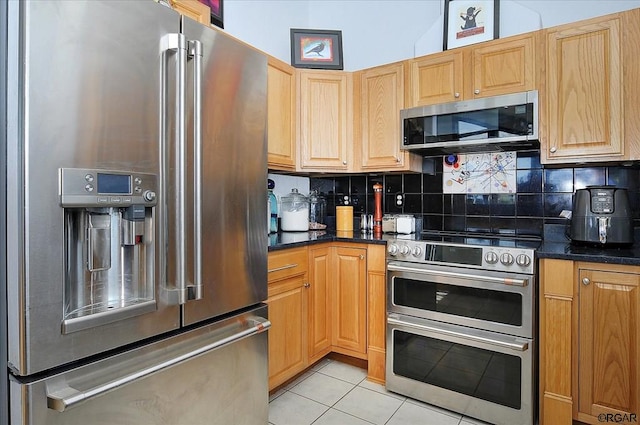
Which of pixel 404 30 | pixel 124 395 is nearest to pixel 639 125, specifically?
pixel 404 30

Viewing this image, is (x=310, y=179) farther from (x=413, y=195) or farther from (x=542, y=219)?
(x=542, y=219)

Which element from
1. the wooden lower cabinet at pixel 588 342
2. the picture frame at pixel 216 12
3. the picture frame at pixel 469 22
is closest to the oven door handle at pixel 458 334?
the wooden lower cabinet at pixel 588 342

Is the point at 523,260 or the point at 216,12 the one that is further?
the point at 216,12

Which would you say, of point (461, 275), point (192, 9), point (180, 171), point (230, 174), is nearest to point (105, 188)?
point (180, 171)

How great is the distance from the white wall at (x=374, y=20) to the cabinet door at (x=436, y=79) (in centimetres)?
37

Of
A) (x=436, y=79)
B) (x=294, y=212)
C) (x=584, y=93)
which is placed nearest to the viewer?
(x=584, y=93)

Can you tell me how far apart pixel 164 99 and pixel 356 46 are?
2424 mm

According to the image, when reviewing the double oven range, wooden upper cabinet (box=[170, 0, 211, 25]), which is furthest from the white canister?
wooden upper cabinet (box=[170, 0, 211, 25])

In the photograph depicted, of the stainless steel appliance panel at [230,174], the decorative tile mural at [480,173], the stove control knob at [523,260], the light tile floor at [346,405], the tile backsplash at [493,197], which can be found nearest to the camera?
the stainless steel appliance panel at [230,174]

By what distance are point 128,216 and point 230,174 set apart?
41cm

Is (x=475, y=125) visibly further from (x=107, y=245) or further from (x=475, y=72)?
(x=107, y=245)

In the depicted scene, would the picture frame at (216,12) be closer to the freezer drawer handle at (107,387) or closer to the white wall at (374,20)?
the white wall at (374,20)

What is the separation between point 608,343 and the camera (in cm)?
172

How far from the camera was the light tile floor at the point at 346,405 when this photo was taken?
1.97 metres
